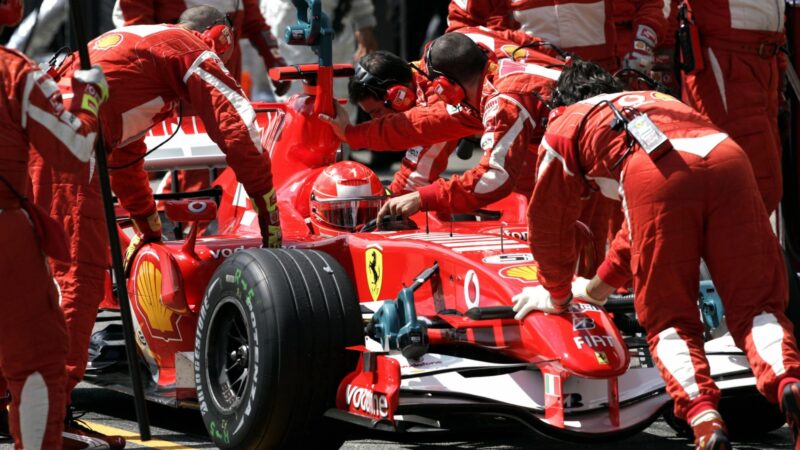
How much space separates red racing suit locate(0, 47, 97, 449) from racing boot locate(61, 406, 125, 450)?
1.04 meters

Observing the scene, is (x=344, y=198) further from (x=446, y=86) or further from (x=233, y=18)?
(x=233, y=18)

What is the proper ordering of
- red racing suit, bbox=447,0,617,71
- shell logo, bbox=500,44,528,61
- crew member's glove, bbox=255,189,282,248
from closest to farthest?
crew member's glove, bbox=255,189,282,248 → shell logo, bbox=500,44,528,61 → red racing suit, bbox=447,0,617,71

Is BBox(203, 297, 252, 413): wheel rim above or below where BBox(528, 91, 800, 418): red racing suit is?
below

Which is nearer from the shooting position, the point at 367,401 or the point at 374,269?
the point at 367,401

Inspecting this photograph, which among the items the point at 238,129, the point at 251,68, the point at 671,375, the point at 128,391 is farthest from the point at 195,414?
the point at 251,68

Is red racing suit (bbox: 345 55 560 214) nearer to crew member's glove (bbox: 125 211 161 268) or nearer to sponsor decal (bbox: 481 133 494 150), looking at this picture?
sponsor decal (bbox: 481 133 494 150)

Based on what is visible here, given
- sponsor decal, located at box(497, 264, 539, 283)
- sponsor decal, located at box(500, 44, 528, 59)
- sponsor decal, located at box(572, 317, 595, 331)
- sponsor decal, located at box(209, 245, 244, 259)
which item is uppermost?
sponsor decal, located at box(500, 44, 528, 59)

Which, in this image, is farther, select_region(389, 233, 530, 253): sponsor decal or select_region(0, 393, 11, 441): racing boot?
select_region(389, 233, 530, 253): sponsor decal

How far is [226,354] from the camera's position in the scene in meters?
5.74

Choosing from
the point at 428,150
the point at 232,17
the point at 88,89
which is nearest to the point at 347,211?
the point at 428,150

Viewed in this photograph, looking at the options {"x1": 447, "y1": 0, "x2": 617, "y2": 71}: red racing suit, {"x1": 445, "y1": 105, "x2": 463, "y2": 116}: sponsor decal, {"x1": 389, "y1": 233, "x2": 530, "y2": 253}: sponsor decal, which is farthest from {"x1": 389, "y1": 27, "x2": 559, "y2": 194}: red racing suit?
{"x1": 389, "y1": 233, "x2": 530, "y2": 253}: sponsor decal

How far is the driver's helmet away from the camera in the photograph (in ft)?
21.8

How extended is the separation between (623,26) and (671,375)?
4785 millimetres

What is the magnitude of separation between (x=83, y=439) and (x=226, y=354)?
610mm
